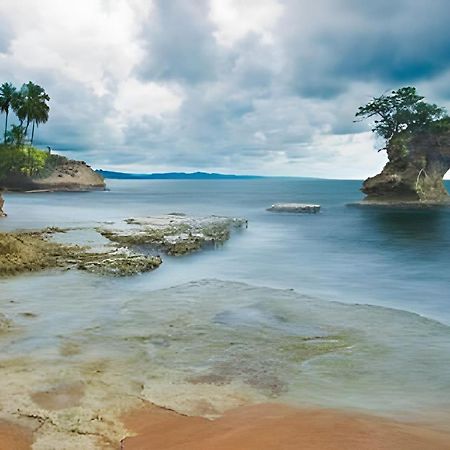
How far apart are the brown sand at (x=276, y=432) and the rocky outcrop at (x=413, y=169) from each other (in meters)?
73.2

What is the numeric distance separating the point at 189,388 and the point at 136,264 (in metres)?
12.8

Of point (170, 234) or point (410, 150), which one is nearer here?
point (170, 234)

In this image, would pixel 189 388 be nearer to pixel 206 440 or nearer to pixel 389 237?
pixel 206 440

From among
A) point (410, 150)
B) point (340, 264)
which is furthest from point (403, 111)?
point (340, 264)

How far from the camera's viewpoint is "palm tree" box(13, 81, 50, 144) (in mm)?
102875

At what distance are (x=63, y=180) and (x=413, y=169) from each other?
82.9 metres

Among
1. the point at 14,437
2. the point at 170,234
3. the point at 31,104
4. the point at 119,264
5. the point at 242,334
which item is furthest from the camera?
the point at 31,104

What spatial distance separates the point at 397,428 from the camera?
7395 mm

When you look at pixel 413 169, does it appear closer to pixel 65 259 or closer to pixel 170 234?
pixel 170 234

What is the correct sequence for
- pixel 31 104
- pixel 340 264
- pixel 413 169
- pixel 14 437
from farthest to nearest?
pixel 31 104
pixel 413 169
pixel 340 264
pixel 14 437

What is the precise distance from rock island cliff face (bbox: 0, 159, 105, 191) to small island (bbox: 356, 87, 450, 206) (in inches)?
2944

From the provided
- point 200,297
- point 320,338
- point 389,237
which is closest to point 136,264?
point 200,297

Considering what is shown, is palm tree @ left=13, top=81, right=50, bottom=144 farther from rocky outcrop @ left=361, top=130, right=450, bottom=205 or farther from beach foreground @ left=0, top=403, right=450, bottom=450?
beach foreground @ left=0, top=403, right=450, bottom=450

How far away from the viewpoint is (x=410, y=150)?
7681 cm
